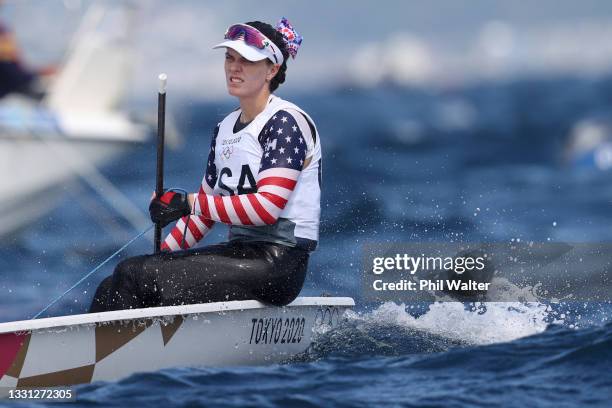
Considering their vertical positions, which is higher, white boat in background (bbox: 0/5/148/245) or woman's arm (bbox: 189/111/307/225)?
white boat in background (bbox: 0/5/148/245)

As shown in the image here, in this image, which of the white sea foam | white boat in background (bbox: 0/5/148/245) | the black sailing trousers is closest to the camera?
the black sailing trousers

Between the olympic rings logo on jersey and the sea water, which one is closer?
the sea water

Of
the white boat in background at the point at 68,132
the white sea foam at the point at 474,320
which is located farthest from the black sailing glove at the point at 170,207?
the white boat in background at the point at 68,132

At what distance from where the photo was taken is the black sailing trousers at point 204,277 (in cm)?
609

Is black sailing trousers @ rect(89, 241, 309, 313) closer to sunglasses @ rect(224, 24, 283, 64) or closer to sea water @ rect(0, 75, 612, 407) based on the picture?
sea water @ rect(0, 75, 612, 407)

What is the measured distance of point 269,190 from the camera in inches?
240

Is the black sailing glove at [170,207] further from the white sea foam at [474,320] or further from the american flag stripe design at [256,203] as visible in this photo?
the white sea foam at [474,320]

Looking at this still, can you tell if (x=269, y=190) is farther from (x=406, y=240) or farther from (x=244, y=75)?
(x=406, y=240)

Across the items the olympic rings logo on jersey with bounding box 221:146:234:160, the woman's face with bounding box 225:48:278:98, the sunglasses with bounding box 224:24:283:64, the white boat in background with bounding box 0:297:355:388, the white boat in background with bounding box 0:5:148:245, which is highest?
the white boat in background with bounding box 0:5:148:245

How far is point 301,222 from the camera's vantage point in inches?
250

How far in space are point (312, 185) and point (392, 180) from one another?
19174 mm

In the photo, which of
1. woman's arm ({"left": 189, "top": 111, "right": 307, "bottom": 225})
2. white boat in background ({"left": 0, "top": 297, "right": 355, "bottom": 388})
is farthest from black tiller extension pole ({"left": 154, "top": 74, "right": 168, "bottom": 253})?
white boat in background ({"left": 0, "top": 297, "right": 355, "bottom": 388})

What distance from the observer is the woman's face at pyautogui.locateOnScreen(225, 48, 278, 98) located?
6.31 meters

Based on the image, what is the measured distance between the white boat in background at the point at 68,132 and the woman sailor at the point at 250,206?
542 inches
